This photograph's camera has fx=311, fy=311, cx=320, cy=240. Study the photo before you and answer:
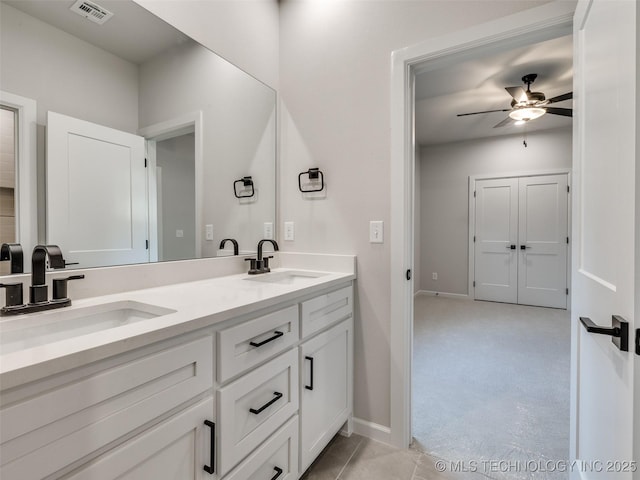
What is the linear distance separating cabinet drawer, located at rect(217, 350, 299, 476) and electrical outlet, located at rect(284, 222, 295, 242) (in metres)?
0.88

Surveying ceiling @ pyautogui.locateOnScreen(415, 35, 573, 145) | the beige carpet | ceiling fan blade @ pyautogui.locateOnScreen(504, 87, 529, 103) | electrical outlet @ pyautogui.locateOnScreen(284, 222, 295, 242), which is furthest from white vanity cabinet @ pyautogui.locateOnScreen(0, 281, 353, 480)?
ceiling fan blade @ pyautogui.locateOnScreen(504, 87, 529, 103)

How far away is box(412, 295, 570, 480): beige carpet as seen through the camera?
1.57m

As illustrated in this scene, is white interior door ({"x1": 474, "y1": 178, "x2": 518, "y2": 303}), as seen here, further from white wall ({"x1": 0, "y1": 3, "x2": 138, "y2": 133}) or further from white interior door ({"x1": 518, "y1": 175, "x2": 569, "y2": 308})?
white wall ({"x1": 0, "y1": 3, "x2": 138, "y2": 133})

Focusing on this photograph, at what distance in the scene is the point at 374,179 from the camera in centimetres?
169

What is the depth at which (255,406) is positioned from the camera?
1.06 m

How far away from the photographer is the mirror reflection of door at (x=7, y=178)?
948mm

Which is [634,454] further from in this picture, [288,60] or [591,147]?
[288,60]

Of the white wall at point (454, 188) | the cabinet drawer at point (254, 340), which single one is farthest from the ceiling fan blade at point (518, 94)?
the cabinet drawer at point (254, 340)

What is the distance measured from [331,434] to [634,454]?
114 centimetres

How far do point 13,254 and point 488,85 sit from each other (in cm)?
384

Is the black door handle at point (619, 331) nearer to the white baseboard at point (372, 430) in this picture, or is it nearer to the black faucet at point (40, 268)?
the white baseboard at point (372, 430)

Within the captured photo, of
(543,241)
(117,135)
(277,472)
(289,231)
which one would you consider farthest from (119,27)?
(543,241)

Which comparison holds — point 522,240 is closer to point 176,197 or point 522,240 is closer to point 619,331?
point 619,331

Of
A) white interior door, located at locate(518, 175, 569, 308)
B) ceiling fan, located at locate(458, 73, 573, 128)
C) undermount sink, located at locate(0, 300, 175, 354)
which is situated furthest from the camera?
white interior door, located at locate(518, 175, 569, 308)
